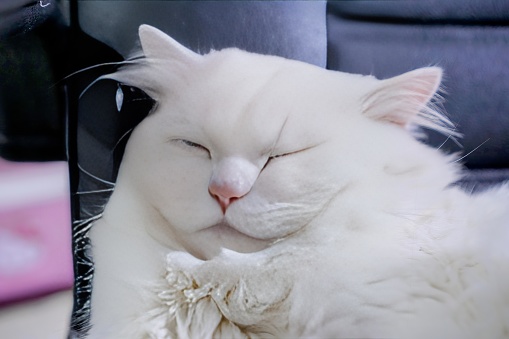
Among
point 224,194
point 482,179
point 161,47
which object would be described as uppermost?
point 161,47

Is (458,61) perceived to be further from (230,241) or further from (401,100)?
(230,241)

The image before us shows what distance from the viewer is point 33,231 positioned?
2.12 feet

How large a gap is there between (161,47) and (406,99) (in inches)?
11.9

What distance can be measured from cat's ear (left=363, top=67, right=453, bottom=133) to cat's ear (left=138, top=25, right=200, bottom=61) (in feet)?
0.74

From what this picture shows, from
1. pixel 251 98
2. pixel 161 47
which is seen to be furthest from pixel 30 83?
pixel 251 98

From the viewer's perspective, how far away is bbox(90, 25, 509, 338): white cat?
59 centimetres

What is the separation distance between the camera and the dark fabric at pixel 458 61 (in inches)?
29.5

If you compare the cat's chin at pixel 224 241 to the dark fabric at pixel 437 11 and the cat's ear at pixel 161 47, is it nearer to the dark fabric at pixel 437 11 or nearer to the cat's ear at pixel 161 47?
the cat's ear at pixel 161 47

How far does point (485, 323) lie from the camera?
1.92 feet

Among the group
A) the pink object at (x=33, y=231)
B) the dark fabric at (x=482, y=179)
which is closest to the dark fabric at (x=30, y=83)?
the pink object at (x=33, y=231)

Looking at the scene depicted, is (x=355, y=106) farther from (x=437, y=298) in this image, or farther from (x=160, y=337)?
(x=160, y=337)

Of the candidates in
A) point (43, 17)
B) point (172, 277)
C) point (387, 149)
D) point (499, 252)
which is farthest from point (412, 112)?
point (43, 17)

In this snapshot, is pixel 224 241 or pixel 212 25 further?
pixel 212 25

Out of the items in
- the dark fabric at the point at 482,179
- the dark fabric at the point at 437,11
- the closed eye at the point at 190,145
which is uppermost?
the dark fabric at the point at 437,11
